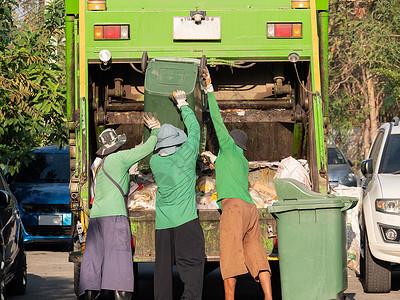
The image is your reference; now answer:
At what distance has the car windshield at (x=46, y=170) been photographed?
44.9ft

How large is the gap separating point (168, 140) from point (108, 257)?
1.11 meters

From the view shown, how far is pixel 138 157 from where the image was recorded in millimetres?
7250

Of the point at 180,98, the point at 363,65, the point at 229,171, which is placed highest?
the point at 363,65

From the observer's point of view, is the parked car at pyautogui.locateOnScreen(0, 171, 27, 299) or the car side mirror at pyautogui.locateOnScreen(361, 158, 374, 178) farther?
the car side mirror at pyautogui.locateOnScreen(361, 158, 374, 178)

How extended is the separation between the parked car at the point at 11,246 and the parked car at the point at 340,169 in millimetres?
9794

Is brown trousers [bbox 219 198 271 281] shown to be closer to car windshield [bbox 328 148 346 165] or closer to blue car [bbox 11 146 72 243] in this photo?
blue car [bbox 11 146 72 243]

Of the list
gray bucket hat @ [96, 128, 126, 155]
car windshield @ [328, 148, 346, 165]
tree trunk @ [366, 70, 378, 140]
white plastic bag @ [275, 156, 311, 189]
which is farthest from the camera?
tree trunk @ [366, 70, 378, 140]

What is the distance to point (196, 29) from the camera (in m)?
7.88

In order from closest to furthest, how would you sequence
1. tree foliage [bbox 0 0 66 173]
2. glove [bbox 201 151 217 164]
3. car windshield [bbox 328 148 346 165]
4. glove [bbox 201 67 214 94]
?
glove [bbox 201 67 214 94] < glove [bbox 201 151 217 164] < tree foliage [bbox 0 0 66 173] < car windshield [bbox 328 148 346 165]

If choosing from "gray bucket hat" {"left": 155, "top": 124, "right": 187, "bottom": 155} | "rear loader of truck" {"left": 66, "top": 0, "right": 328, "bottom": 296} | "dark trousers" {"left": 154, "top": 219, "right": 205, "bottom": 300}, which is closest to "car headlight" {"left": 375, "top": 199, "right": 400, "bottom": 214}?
"rear loader of truck" {"left": 66, "top": 0, "right": 328, "bottom": 296}

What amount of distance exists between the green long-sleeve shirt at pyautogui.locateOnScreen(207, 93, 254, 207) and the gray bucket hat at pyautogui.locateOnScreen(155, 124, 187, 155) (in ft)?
1.30

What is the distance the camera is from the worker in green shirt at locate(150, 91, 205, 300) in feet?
23.3

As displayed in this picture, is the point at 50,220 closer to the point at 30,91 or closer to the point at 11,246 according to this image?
the point at 30,91

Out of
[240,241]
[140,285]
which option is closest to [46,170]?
[140,285]
